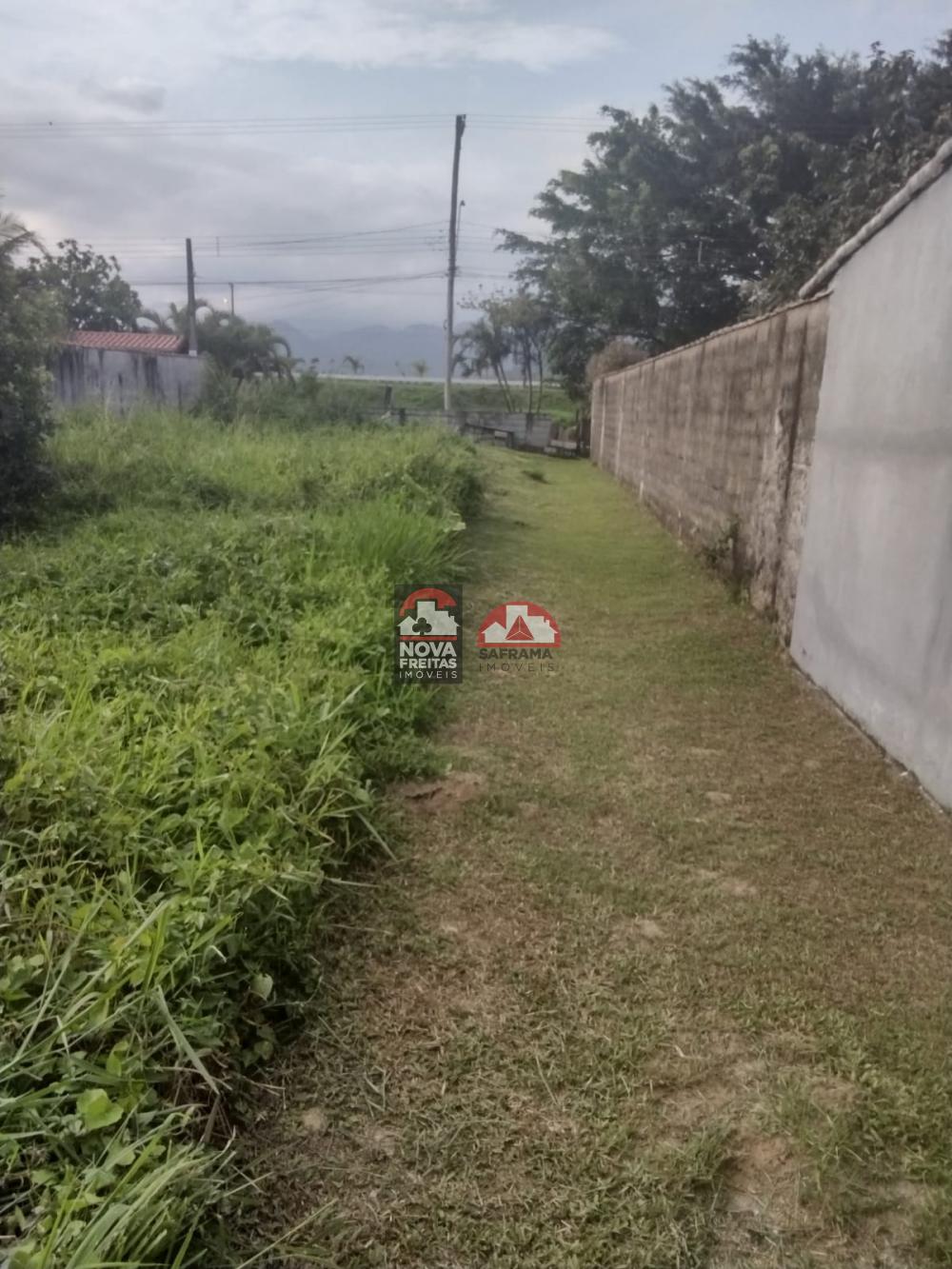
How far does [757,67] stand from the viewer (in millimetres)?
18109

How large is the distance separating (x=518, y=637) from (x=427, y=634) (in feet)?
2.24

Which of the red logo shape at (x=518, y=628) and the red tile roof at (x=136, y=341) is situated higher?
the red tile roof at (x=136, y=341)

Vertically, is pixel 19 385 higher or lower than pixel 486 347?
lower

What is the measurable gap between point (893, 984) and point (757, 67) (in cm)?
2133

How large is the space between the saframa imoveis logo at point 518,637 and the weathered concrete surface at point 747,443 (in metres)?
1.24

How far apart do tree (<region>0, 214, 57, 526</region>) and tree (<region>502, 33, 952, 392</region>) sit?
13.9m

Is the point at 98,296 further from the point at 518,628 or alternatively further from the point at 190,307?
the point at 518,628

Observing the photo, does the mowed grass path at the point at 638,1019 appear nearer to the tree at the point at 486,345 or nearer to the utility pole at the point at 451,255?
the utility pole at the point at 451,255

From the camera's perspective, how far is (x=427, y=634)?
424 centimetres

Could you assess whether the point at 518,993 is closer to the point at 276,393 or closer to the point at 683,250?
the point at 276,393

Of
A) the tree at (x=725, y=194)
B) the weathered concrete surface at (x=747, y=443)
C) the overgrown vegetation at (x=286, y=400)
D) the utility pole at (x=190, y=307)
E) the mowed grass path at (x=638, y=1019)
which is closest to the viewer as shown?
the mowed grass path at (x=638, y=1019)

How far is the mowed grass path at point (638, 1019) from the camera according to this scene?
1.41 m

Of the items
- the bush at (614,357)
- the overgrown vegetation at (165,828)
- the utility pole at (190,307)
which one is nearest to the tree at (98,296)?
the utility pole at (190,307)

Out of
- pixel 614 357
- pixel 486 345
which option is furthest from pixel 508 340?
pixel 614 357
